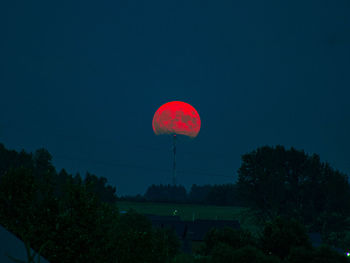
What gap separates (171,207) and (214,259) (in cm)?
9758

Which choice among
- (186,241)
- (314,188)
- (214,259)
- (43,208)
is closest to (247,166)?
(314,188)

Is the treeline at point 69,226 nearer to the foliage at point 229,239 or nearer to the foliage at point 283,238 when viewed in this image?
the foliage at point 229,239

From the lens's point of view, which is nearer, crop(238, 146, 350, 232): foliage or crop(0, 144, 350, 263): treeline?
crop(0, 144, 350, 263): treeline

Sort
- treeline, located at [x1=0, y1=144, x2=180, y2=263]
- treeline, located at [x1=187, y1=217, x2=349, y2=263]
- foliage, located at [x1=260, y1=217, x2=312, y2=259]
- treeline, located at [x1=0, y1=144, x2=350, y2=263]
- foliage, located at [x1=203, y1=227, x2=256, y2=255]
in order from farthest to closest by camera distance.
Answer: foliage, located at [x1=203, y1=227, x2=256, y2=255] < foliage, located at [x1=260, y1=217, x2=312, y2=259] < treeline, located at [x1=187, y1=217, x2=349, y2=263] < treeline, located at [x1=0, y1=144, x2=350, y2=263] < treeline, located at [x1=0, y1=144, x2=180, y2=263]

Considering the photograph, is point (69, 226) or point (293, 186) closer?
point (69, 226)

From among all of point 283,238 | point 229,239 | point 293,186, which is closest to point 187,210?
point 293,186

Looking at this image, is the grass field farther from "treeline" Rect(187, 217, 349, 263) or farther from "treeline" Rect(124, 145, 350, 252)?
"treeline" Rect(187, 217, 349, 263)

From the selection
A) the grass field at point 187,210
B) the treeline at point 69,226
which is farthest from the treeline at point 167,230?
the grass field at point 187,210

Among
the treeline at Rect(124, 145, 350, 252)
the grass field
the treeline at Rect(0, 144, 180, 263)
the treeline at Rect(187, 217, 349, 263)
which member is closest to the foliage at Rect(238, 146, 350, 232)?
the treeline at Rect(124, 145, 350, 252)

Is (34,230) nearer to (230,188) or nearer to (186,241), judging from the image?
(186,241)

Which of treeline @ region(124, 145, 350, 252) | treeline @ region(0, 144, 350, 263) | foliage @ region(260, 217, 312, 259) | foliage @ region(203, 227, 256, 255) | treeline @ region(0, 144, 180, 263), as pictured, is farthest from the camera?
treeline @ region(124, 145, 350, 252)

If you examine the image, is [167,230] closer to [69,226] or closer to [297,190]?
[297,190]

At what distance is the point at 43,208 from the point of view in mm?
24141

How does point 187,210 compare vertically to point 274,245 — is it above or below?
above
